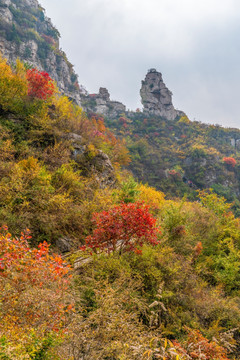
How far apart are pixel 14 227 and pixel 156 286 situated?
172 inches

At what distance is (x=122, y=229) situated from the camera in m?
5.29

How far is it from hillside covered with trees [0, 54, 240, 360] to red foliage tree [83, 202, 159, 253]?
0.03 meters

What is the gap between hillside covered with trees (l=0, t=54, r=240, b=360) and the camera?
238cm

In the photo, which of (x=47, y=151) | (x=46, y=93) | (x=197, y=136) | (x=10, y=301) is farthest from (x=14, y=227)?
(x=197, y=136)

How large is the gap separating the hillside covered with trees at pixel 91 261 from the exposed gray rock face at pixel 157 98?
146ft

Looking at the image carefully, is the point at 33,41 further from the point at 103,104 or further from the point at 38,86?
the point at 38,86

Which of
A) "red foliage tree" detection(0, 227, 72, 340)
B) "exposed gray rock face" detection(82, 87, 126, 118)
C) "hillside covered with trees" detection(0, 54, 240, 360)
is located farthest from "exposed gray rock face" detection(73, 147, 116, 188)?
"exposed gray rock face" detection(82, 87, 126, 118)

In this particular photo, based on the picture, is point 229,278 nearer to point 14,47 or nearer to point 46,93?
point 46,93

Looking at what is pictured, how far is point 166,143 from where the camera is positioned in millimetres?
41500

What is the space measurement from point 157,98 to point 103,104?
16.2 metres

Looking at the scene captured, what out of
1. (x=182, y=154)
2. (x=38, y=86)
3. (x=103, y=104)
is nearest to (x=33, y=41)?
(x=103, y=104)

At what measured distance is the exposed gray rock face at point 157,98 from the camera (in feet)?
169

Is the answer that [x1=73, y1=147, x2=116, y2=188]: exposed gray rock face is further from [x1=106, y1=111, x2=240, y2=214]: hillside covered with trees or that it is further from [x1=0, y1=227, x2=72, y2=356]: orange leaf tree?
[x1=106, y1=111, x2=240, y2=214]: hillside covered with trees

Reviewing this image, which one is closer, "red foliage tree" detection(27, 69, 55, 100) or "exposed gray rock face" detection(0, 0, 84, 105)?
"red foliage tree" detection(27, 69, 55, 100)
